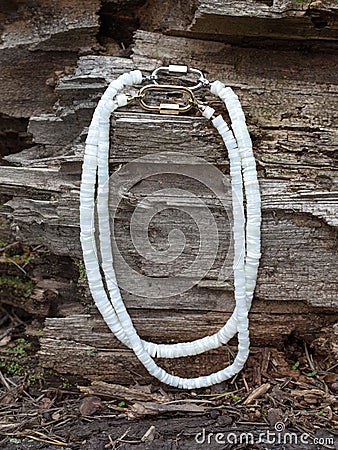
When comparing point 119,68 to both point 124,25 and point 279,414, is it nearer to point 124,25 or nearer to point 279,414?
point 124,25

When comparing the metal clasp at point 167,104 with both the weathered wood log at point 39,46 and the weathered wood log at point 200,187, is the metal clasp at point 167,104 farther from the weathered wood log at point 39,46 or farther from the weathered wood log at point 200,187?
the weathered wood log at point 39,46

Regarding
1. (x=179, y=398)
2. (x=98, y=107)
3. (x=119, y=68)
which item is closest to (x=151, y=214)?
(x=98, y=107)

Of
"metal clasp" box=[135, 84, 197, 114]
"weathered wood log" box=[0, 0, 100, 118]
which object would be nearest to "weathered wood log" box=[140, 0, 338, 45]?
"metal clasp" box=[135, 84, 197, 114]

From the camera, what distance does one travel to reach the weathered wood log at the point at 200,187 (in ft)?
9.02

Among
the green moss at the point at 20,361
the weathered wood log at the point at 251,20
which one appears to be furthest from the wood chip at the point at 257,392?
the weathered wood log at the point at 251,20

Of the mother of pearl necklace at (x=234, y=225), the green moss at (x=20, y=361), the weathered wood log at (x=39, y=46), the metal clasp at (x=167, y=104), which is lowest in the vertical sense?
the green moss at (x=20, y=361)

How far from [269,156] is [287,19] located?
2.10ft

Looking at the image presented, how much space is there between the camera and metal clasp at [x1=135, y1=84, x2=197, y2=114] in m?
2.69

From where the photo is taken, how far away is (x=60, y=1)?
2.96 metres

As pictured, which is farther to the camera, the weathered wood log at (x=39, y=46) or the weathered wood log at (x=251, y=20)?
the weathered wood log at (x=39, y=46)
